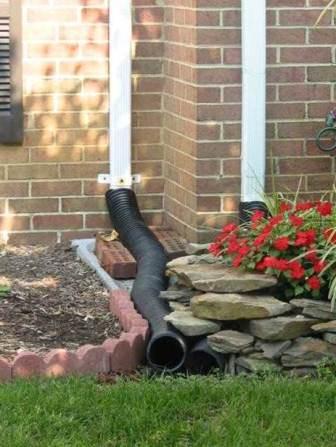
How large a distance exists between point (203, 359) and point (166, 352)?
0.68 feet

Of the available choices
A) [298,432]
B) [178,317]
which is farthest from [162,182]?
[298,432]

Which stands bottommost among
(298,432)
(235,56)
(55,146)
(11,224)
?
(298,432)

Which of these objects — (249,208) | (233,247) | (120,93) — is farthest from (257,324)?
(120,93)

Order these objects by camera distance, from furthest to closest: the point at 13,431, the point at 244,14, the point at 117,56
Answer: the point at 117,56 → the point at 244,14 → the point at 13,431

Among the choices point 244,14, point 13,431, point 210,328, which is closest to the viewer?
point 13,431

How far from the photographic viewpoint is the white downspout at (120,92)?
843cm

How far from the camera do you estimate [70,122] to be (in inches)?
338

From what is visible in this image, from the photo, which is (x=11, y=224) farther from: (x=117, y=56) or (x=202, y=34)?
(x=202, y=34)

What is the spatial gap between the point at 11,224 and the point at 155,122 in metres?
1.18

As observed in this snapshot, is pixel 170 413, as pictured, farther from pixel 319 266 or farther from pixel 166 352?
pixel 319 266

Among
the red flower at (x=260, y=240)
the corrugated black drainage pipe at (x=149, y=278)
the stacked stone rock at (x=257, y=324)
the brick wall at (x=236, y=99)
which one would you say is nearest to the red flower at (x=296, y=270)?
the stacked stone rock at (x=257, y=324)

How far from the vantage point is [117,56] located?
8461 mm

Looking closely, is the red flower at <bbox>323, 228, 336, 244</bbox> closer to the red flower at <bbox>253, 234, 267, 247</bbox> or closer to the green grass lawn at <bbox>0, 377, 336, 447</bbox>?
the red flower at <bbox>253, 234, 267, 247</bbox>

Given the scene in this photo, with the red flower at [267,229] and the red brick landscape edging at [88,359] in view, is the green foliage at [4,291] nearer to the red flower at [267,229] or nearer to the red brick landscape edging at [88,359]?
the red brick landscape edging at [88,359]
